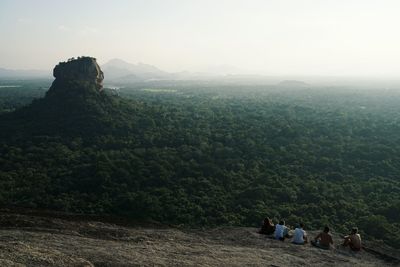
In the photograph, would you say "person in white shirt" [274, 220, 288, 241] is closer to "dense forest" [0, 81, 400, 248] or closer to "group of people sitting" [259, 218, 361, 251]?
"group of people sitting" [259, 218, 361, 251]

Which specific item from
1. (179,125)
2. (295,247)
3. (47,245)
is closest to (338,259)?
(295,247)

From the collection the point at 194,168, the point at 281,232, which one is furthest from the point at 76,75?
the point at 281,232

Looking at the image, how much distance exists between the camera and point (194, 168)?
179 ft

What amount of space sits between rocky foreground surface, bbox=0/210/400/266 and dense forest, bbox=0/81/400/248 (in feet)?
49.4

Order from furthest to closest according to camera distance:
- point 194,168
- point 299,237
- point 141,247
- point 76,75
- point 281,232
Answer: point 76,75 < point 194,168 < point 281,232 < point 299,237 < point 141,247

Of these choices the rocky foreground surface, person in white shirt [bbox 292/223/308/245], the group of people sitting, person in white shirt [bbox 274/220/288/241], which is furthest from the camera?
person in white shirt [bbox 274/220/288/241]

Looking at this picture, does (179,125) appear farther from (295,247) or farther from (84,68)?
(295,247)

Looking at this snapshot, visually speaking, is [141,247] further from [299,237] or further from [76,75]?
[76,75]

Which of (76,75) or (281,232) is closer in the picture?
(281,232)

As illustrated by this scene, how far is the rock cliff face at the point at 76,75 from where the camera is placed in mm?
78250

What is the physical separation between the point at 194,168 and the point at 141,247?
36.1m

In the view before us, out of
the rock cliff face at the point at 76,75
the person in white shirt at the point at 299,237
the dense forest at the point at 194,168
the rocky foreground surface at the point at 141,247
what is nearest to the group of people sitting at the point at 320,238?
the person in white shirt at the point at 299,237

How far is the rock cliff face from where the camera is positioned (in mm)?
78250

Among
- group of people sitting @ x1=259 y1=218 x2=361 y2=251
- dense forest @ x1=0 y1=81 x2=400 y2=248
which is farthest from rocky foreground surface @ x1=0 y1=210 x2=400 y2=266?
dense forest @ x1=0 y1=81 x2=400 y2=248
